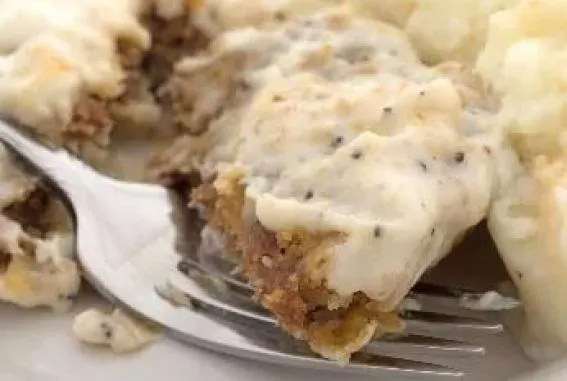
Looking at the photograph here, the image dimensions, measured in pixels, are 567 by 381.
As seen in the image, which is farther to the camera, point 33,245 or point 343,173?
point 33,245

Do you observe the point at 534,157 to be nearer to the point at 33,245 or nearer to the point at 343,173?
the point at 343,173

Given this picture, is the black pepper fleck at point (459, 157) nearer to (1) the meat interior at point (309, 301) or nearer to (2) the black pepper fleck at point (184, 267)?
(1) the meat interior at point (309, 301)

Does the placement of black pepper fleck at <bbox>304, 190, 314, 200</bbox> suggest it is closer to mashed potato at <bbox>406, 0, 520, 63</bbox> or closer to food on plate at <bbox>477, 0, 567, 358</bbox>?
food on plate at <bbox>477, 0, 567, 358</bbox>

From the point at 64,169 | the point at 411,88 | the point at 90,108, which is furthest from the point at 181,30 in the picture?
the point at 411,88

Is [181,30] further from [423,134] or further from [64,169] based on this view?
[423,134]

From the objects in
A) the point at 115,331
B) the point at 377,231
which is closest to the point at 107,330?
the point at 115,331

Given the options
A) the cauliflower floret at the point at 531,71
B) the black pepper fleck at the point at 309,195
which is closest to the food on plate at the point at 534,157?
the cauliflower floret at the point at 531,71
